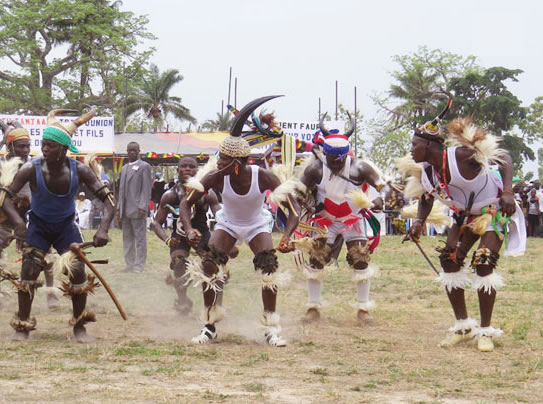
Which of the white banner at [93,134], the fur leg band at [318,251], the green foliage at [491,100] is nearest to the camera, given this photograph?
the fur leg band at [318,251]

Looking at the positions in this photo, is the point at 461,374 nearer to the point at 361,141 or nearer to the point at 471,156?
the point at 471,156

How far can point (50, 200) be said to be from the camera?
6.93 metres

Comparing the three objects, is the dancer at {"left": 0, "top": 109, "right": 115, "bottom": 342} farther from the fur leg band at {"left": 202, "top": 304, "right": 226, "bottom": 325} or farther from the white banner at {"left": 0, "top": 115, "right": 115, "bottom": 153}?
the white banner at {"left": 0, "top": 115, "right": 115, "bottom": 153}

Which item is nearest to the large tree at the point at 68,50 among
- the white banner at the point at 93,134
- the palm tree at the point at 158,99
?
the palm tree at the point at 158,99

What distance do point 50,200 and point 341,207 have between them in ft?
9.92

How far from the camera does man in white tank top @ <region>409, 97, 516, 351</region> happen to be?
6727 mm

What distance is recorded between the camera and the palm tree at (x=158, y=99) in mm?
43125

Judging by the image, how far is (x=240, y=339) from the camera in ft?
23.8

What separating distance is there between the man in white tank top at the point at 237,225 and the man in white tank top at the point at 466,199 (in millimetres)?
1321

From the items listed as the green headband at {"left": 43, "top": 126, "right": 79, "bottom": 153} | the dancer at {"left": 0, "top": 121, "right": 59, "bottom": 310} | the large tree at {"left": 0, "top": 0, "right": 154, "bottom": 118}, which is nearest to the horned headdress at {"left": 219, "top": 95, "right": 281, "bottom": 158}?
the green headband at {"left": 43, "top": 126, "right": 79, "bottom": 153}

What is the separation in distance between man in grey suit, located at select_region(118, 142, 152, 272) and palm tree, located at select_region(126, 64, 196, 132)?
30.2 m

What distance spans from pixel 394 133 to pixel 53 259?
3417 cm

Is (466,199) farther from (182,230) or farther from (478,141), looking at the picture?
(182,230)

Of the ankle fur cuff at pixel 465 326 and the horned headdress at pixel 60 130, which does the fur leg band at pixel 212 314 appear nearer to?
the horned headdress at pixel 60 130
